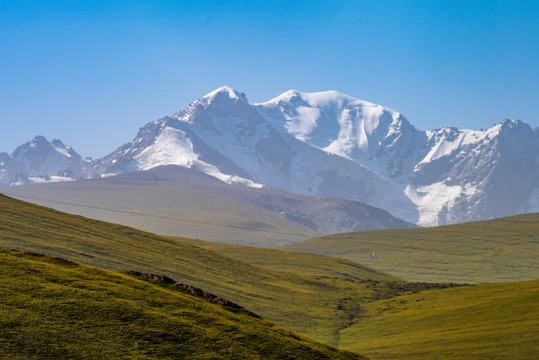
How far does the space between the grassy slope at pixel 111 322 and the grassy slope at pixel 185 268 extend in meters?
60.7

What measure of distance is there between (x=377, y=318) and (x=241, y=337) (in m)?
90.3

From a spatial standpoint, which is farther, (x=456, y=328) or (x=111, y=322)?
(x=456, y=328)

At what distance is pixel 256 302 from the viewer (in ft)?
514

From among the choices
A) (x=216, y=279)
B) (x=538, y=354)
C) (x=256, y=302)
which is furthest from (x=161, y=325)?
(x=216, y=279)

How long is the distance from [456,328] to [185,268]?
273 feet

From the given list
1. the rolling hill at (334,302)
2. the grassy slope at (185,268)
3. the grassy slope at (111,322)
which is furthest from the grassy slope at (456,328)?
the grassy slope at (111,322)

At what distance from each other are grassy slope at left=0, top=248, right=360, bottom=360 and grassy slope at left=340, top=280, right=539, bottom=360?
30.8 meters

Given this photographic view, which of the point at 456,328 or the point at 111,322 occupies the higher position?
the point at 456,328

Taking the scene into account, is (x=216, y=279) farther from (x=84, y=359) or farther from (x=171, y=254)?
(x=84, y=359)

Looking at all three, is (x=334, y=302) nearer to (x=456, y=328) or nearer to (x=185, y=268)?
(x=185, y=268)

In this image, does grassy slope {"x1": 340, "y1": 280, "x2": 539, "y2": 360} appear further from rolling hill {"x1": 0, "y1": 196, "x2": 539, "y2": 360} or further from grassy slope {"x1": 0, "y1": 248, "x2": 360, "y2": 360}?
grassy slope {"x1": 0, "y1": 248, "x2": 360, "y2": 360}

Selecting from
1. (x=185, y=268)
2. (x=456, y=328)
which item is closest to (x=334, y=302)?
(x=185, y=268)

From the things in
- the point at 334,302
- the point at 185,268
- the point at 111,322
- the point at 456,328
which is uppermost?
the point at 185,268

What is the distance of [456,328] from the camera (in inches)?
4496
